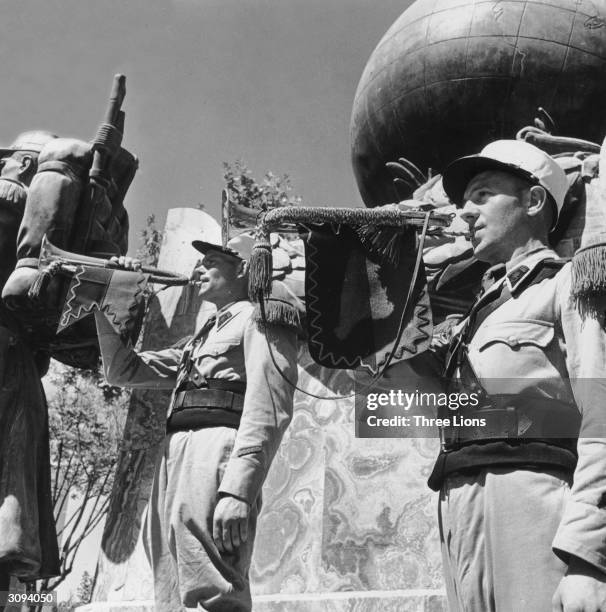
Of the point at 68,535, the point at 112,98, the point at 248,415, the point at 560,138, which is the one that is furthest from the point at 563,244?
the point at 68,535

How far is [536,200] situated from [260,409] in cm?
167

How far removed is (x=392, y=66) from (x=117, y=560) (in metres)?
4.41

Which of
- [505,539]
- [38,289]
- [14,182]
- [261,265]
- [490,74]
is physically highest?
[490,74]

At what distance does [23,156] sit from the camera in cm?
888

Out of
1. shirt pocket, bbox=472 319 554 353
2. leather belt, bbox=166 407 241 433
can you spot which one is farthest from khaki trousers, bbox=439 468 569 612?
leather belt, bbox=166 407 241 433

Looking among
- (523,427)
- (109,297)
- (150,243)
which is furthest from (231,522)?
(150,243)

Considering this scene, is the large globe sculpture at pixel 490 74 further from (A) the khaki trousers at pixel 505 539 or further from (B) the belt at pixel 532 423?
(A) the khaki trousers at pixel 505 539

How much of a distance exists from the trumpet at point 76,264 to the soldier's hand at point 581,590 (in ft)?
14.4

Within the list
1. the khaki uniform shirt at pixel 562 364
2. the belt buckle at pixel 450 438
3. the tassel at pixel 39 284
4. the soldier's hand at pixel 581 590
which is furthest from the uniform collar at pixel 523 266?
the tassel at pixel 39 284

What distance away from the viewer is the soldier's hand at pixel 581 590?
3379 mm

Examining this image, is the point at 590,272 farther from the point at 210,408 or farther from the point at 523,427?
the point at 210,408

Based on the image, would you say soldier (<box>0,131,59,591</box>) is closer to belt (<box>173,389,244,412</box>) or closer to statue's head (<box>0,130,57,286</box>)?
statue's head (<box>0,130,57,286</box>)

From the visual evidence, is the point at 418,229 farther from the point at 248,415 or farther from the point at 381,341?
the point at 248,415

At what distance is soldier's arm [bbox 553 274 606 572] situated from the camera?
3.46 metres
